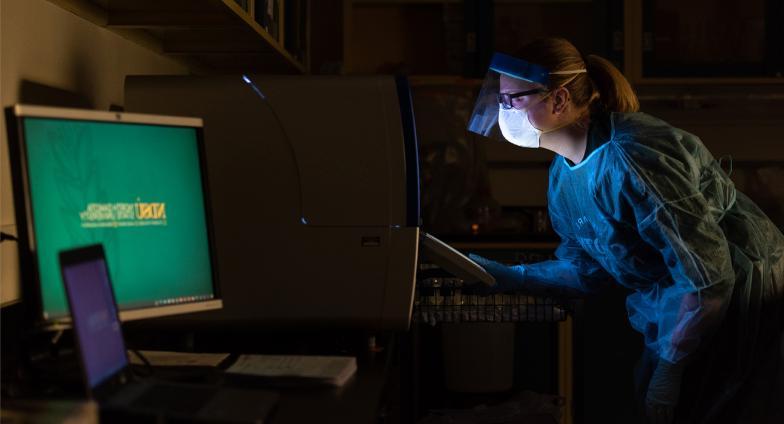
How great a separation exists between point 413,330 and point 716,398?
892 millimetres

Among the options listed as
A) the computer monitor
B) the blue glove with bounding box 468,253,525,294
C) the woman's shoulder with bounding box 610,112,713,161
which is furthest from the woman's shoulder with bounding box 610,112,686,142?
the computer monitor

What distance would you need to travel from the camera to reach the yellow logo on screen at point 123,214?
120 cm

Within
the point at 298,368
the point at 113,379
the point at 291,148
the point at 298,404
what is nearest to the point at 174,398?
the point at 113,379

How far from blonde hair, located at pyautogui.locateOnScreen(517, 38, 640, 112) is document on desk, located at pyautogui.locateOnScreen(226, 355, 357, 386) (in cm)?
89

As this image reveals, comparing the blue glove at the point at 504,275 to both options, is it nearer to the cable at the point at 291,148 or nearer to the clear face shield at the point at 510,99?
the clear face shield at the point at 510,99

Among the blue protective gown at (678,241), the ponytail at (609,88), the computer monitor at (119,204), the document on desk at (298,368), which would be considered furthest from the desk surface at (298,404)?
the ponytail at (609,88)

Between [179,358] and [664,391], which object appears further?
[664,391]

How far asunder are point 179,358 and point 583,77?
3.65 ft

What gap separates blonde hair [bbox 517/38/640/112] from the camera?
78.8 inches

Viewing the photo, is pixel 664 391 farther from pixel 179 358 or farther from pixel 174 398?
pixel 174 398

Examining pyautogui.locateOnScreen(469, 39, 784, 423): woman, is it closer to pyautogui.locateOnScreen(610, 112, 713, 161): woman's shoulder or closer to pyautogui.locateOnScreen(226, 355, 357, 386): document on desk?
pyautogui.locateOnScreen(610, 112, 713, 161): woman's shoulder

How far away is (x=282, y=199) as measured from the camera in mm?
1538

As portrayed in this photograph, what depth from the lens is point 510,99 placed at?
2047 millimetres

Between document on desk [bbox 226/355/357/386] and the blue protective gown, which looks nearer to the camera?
document on desk [bbox 226/355/357/386]
